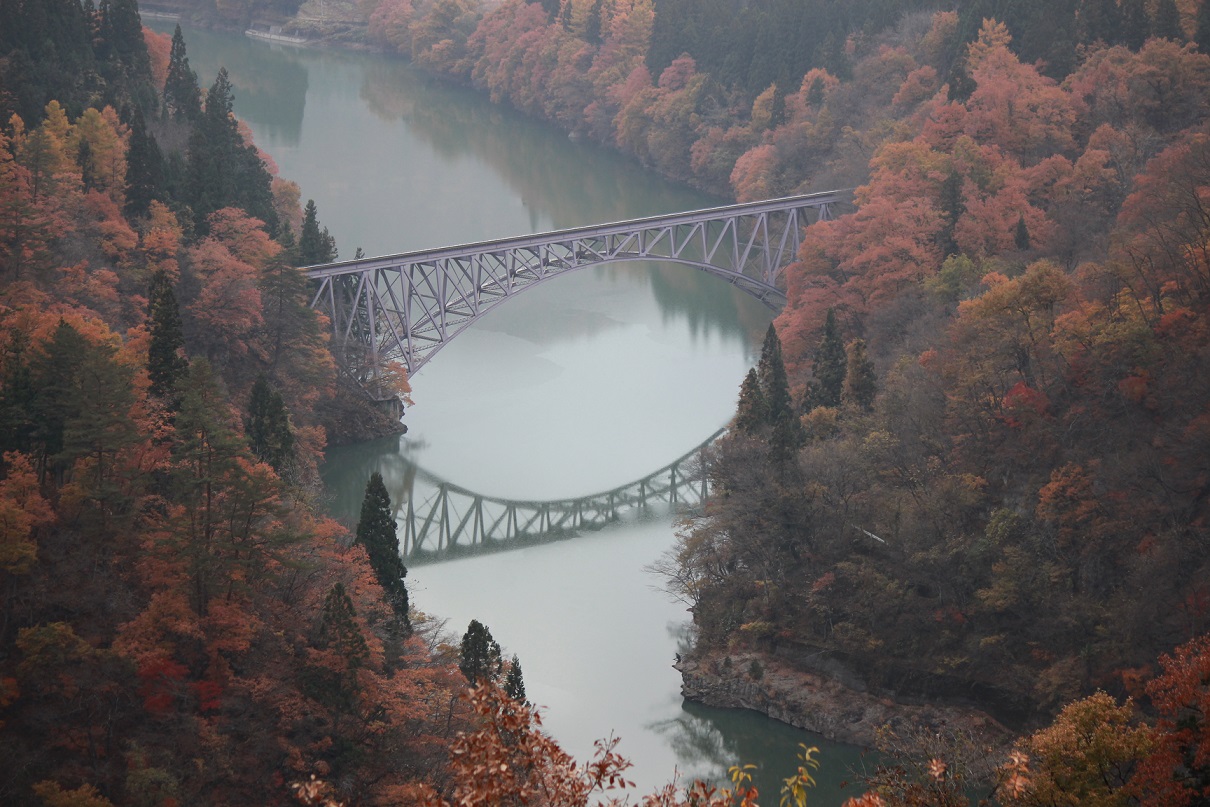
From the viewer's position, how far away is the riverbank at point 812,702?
29953 mm

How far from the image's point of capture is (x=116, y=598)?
25.9 metres

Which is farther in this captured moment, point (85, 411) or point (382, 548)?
point (382, 548)

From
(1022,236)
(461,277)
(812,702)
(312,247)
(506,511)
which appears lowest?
(506,511)

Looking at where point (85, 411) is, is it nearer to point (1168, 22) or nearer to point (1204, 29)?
point (1204, 29)

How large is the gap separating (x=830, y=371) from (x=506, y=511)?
10186 mm

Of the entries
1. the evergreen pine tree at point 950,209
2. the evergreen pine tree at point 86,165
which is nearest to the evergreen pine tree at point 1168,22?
the evergreen pine tree at point 950,209

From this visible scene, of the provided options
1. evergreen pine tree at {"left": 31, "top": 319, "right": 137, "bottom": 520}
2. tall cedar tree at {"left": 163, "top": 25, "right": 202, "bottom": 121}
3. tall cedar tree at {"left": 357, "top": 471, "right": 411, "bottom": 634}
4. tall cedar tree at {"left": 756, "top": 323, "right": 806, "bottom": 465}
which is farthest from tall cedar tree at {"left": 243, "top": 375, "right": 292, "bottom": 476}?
tall cedar tree at {"left": 163, "top": 25, "right": 202, "bottom": 121}

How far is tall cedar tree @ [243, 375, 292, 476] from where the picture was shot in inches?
1313

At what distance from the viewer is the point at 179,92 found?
5628 centimetres

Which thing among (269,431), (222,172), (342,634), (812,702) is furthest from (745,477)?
(222,172)

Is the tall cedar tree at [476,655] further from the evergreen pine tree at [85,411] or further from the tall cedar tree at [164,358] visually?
the tall cedar tree at [164,358]

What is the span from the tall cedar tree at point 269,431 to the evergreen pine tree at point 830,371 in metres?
14.0

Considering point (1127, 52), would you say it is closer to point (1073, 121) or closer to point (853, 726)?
point (1073, 121)

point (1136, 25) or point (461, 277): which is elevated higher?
point (1136, 25)
